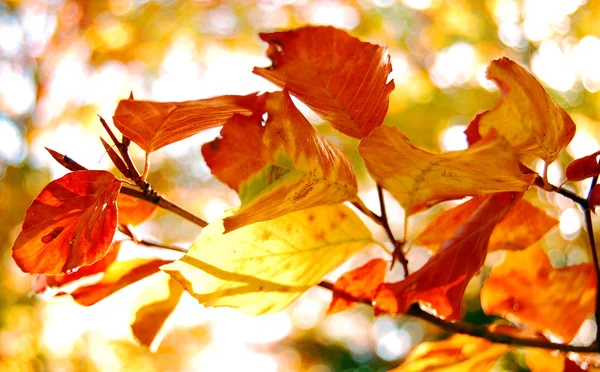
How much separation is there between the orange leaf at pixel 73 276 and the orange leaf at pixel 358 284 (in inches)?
6.2

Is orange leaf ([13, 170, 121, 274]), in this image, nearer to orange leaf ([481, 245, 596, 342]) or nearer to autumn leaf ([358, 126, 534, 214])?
autumn leaf ([358, 126, 534, 214])

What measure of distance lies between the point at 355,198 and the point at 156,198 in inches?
4.4

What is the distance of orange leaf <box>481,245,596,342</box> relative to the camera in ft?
1.46

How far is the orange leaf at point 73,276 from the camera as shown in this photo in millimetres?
375

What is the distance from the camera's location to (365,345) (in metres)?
3.60

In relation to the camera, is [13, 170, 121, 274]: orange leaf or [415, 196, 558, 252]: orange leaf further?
[415, 196, 558, 252]: orange leaf

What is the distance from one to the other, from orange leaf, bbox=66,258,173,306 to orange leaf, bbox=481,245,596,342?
0.92 feet

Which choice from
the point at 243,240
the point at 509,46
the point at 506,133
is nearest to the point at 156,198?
the point at 243,240

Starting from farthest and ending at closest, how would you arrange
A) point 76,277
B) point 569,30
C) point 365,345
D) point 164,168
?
point 365,345 < point 164,168 < point 569,30 < point 76,277

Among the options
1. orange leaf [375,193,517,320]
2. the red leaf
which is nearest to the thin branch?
orange leaf [375,193,517,320]

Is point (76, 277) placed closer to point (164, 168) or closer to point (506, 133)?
point (506, 133)

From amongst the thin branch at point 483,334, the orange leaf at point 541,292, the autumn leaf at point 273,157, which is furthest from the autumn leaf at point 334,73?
the orange leaf at point 541,292

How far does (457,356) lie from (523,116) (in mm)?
220

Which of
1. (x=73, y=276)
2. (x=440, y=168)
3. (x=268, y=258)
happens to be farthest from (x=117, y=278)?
(x=440, y=168)
